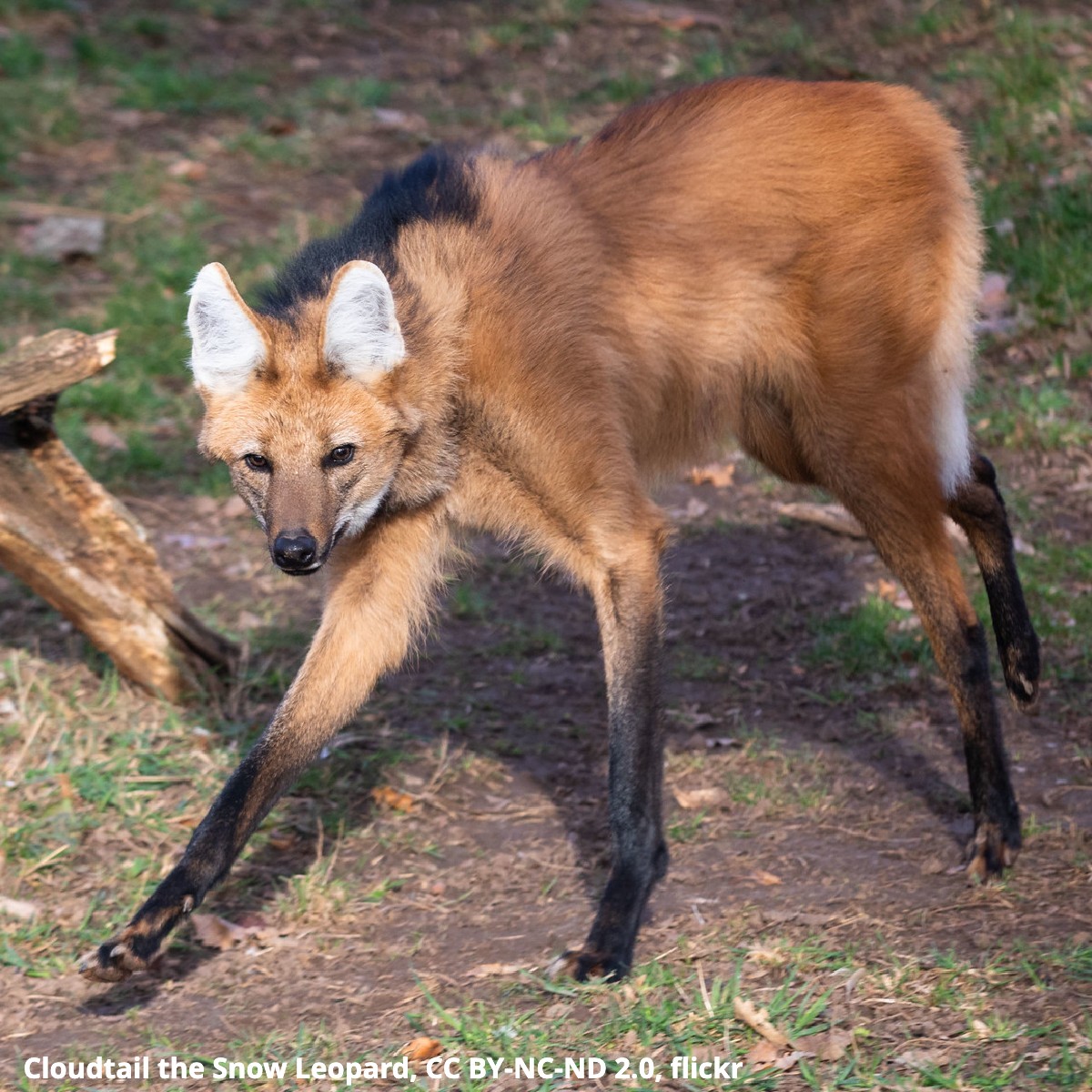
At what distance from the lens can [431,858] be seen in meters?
3.34

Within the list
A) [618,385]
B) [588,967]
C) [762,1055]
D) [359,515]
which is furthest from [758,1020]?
[618,385]

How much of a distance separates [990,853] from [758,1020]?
895 millimetres

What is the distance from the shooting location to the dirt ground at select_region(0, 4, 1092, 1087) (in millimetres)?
2725

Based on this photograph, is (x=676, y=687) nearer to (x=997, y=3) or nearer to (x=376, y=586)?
(x=376, y=586)

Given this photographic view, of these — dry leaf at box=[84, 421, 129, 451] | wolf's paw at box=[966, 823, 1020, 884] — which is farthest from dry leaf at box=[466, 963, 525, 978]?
dry leaf at box=[84, 421, 129, 451]

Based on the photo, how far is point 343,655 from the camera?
304 cm

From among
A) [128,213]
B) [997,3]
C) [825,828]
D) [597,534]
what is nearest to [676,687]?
[825,828]

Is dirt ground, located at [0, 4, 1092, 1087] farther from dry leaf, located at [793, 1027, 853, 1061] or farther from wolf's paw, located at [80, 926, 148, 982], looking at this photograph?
→ wolf's paw, located at [80, 926, 148, 982]

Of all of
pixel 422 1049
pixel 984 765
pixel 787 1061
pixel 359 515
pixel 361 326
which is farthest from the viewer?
pixel 984 765

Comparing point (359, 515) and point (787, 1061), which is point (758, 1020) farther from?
point (359, 515)

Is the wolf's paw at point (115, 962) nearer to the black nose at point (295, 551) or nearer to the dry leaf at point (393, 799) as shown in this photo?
the black nose at point (295, 551)

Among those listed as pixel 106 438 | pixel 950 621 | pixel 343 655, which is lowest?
pixel 106 438

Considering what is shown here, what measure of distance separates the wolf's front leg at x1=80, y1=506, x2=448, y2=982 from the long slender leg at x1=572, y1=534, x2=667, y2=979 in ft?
1.49

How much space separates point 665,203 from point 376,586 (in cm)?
114
